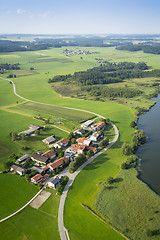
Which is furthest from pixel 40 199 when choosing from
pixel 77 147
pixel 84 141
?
pixel 84 141

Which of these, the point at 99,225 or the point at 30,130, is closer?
the point at 99,225

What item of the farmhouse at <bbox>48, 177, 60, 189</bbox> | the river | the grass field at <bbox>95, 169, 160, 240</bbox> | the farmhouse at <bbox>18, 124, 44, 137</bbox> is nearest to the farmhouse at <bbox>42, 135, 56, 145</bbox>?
the farmhouse at <bbox>18, 124, 44, 137</bbox>

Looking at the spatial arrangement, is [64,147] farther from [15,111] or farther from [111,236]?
[15,111]

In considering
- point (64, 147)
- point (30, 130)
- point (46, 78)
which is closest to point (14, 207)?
point (64, 147)

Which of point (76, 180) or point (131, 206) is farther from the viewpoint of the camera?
point (76, 180)

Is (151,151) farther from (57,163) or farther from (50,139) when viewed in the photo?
(50,139)

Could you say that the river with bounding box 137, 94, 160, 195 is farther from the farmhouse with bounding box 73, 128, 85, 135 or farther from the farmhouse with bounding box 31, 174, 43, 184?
the farmhouse with bounding box 31, 174, 43, 184
